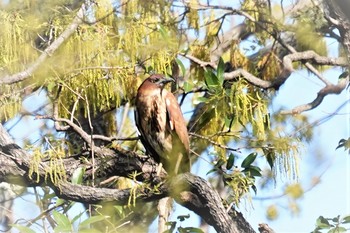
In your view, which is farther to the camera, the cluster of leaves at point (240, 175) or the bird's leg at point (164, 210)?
the bird's leg at point (164, 210)

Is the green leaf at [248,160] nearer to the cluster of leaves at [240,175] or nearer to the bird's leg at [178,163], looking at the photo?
the cluster of leaves at [240,175]

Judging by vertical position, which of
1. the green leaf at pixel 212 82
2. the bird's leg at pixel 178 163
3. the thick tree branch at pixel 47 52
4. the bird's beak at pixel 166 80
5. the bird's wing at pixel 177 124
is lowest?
the bird's leg at pixel 178 163

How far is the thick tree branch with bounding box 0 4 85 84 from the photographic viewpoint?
155 inches

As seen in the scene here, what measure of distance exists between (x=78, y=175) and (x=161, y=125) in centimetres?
89

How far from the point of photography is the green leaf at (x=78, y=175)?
3736mm

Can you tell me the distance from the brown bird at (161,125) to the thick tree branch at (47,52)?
0.52m

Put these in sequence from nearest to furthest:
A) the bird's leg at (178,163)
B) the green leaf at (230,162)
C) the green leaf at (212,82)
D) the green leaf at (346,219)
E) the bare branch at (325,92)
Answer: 1. the green leaf at (346,219)
2. the green leaf at (230,162)
3. the green leaf at (212,82)
4. the bird's leg at (178,163)
5. the bare branch at (325,92)

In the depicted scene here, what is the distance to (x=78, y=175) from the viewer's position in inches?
149

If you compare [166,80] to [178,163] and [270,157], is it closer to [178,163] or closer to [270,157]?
[178,163]

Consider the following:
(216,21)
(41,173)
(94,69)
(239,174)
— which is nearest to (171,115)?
(94,69)

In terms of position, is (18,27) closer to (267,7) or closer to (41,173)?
(41,173)

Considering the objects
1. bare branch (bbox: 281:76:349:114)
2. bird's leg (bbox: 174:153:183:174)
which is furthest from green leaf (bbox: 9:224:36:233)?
bare branch (bbox: 281:76:349:114)

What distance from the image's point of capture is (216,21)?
5941 millimetres

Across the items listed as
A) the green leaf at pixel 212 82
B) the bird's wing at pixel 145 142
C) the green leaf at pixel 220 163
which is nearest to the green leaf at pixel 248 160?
the green leaf at pixel 220 163
